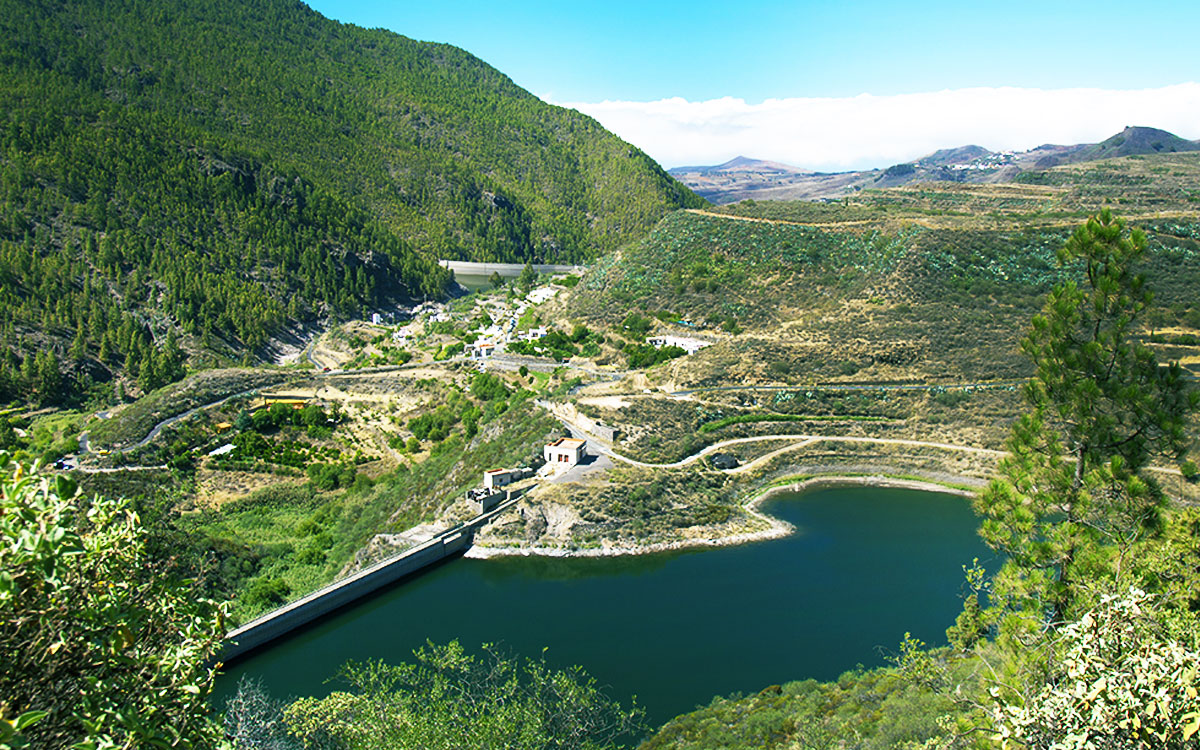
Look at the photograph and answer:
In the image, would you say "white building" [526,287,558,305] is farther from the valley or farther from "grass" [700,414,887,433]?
"grass" [700,414,887,433]

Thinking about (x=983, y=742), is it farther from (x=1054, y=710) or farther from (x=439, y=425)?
(x=439, y=425)

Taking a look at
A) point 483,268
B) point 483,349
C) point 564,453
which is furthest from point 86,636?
point 483,268

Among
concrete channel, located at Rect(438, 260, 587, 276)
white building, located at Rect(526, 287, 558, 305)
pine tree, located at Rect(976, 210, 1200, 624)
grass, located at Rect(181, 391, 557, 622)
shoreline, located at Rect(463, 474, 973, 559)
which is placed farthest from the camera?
concrete channel, located at Rect(438, 260, 587, 276)

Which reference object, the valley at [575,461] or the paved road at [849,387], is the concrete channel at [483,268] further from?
the paved road at [849,387]

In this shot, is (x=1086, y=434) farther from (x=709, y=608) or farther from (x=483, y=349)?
(x=483, y=349)

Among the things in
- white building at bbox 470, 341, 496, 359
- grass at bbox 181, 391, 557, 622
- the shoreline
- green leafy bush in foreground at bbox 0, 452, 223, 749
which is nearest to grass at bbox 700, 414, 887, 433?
the shoreline

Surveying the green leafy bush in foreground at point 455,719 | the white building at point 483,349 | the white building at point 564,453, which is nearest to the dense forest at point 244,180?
the white building at point 483,349
